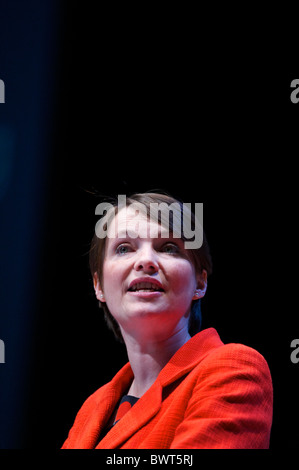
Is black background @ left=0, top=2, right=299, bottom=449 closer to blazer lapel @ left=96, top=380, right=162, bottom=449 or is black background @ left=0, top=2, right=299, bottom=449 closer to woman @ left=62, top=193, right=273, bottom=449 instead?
woman @ left=62, top=193, right=273, bottom=449

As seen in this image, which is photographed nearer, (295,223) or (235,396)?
(235,396)

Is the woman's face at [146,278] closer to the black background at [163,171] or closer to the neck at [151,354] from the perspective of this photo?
the neck at [151,354]

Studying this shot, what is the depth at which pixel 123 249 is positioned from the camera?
1539 mm

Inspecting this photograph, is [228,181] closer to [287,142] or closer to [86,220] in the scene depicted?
[287,142]

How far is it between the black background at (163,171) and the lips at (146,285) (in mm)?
527

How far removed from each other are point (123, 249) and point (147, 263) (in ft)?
0.45

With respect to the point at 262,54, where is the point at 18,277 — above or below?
below

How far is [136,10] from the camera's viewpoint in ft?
6.75

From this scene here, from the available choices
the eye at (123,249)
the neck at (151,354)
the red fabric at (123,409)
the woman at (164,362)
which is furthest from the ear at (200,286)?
the red fabric at (123,409)

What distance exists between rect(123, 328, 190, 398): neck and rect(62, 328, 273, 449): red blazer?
10cm

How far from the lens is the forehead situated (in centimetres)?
150

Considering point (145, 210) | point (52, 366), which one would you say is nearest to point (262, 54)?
point (145, 210)

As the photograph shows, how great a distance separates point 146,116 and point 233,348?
1117mm

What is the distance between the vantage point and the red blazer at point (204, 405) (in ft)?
3.58
